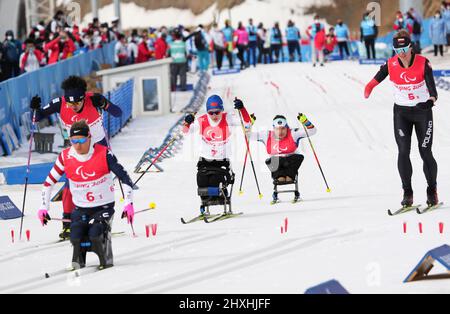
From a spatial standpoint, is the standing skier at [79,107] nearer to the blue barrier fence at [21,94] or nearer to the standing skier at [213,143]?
the standing skier at [213,143]

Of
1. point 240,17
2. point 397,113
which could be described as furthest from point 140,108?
point 240,17

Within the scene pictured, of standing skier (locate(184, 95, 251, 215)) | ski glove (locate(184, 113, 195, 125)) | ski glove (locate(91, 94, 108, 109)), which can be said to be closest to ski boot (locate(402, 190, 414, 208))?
standing skier (locate(184, 95, 251, 215))

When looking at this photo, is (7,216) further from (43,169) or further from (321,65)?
(321,65)

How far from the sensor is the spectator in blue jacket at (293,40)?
3991 centimetres

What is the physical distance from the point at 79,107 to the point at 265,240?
2.61 m

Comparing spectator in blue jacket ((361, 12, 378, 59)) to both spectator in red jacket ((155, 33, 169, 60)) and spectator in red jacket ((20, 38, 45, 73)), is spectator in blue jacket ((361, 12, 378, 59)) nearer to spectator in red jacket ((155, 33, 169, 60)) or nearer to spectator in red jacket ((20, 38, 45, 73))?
spectator in red jacket ((155, 33, 169, 60))

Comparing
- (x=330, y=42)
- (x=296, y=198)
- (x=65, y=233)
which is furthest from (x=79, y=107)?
(x=330, y=42)

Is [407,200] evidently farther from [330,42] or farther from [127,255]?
[330,42]

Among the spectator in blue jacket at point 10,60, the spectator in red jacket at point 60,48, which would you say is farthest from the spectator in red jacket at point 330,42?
the spectator in blue jacket at point 10,60

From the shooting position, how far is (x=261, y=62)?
1679 inches

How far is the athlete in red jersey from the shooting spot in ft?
46.2

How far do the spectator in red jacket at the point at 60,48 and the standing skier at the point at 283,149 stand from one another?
16271 mm

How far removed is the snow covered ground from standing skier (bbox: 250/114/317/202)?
0.38m

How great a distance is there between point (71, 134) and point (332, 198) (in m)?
5.17
